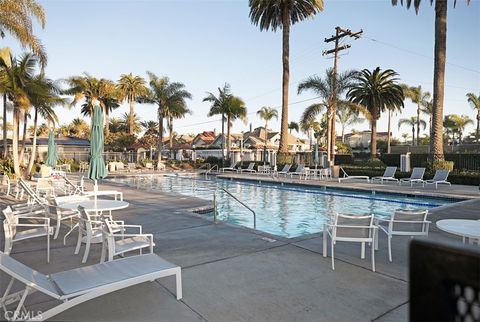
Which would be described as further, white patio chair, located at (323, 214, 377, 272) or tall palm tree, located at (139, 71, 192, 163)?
tall palm tree, located at (139, 71, 192, 163)

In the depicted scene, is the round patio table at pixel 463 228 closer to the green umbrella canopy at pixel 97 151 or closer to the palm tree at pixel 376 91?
the green umbrella canopy at pixel 97 151

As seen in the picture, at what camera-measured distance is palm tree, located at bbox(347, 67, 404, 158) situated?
26.6 meters

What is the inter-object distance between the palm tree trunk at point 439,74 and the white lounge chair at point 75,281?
1723 centimetres

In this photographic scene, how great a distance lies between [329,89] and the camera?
23.3 meters

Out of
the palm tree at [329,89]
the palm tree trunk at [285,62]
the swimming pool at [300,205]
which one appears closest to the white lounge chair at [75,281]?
the swimming pool at [300,205]

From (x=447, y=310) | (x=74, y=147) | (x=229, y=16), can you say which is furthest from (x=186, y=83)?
(x=447, y=310)

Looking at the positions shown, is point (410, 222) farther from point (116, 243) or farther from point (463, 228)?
point (116, 243)

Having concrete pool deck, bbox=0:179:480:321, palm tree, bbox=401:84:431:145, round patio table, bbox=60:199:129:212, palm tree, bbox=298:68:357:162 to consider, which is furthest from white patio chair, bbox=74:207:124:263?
palm tree, bbox=401:84:431:145

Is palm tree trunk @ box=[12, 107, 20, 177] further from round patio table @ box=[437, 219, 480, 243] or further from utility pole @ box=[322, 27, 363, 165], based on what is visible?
round patio table @ box=[437, 219, 480, 243]

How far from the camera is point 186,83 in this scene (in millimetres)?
33469

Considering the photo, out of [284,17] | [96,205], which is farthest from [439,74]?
[96,205]

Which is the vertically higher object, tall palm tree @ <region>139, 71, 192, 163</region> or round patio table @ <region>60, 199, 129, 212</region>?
tall palm tree @ <region>139, 71, 192, 163</region>

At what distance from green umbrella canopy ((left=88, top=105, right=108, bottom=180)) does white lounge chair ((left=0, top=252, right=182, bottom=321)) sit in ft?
12.0

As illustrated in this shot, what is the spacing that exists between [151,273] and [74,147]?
3735cm
